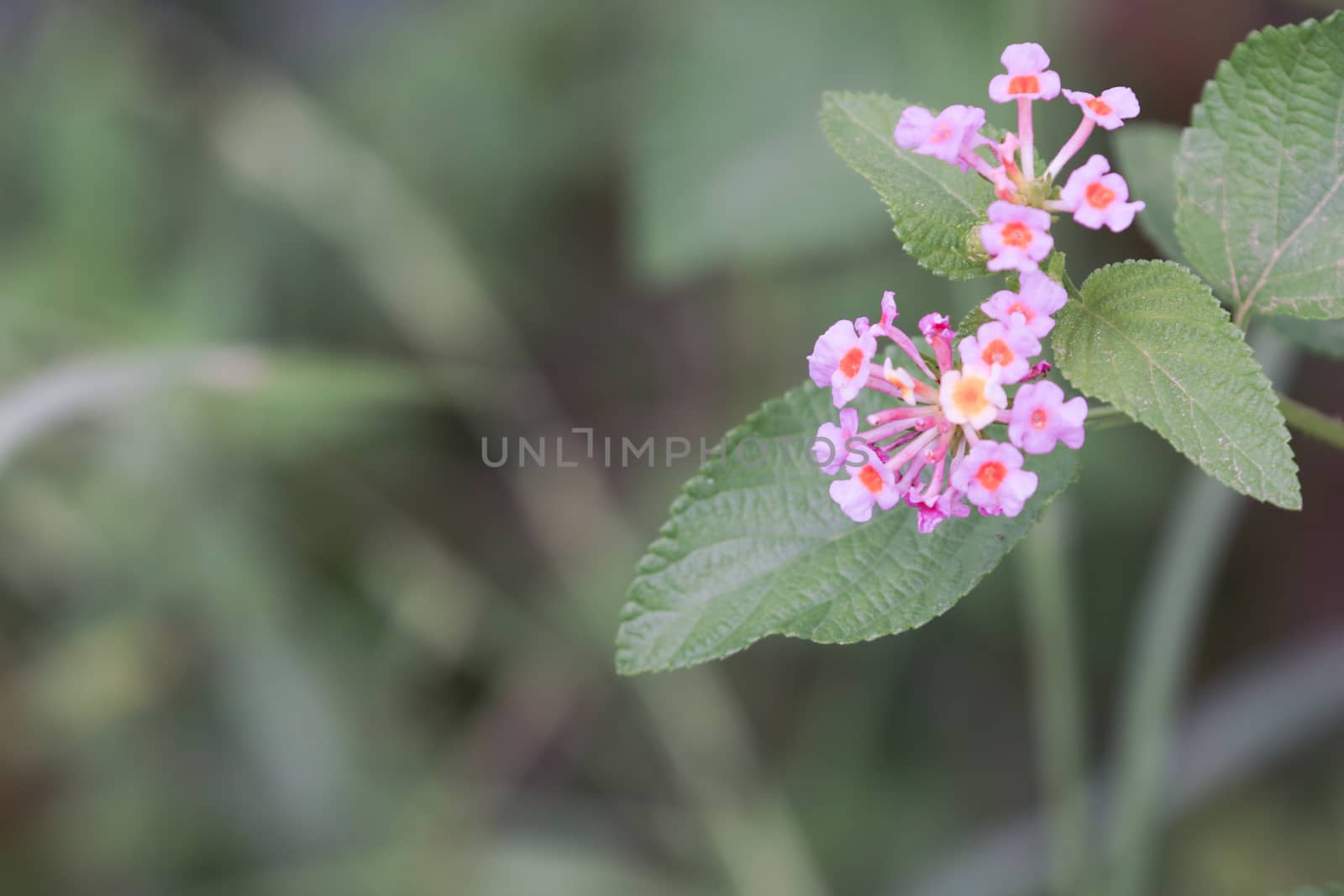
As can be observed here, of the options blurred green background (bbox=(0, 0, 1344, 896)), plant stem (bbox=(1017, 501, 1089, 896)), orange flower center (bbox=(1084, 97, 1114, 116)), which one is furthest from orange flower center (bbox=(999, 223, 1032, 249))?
blurred green background (bbox=(0, 0, 1344, 896))

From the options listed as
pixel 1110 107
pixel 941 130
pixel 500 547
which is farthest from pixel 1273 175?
pixel 500 547

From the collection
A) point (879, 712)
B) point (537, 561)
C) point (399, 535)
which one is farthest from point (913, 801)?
point (399, 535)

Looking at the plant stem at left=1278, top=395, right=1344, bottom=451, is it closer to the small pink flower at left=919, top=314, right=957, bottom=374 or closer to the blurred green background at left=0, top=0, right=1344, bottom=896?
the small pink flower at left=919, top=314, right=957, bottom=374

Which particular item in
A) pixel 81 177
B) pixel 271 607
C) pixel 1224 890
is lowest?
pixel 1224 890

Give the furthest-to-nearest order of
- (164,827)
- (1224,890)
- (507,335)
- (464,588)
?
(507,335)
(464,588)
(164,827)
(1224,890)

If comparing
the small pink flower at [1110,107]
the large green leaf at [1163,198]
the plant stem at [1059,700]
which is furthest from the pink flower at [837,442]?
the plant stem at [1059,700]

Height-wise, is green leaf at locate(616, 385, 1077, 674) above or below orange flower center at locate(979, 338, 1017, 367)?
below

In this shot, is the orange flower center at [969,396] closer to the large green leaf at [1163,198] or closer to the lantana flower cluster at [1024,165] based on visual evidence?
the lantana flower cluster at [1024,165]

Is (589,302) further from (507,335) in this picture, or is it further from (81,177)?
(81,177)

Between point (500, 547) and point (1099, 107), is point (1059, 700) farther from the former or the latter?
point (500, 547)
